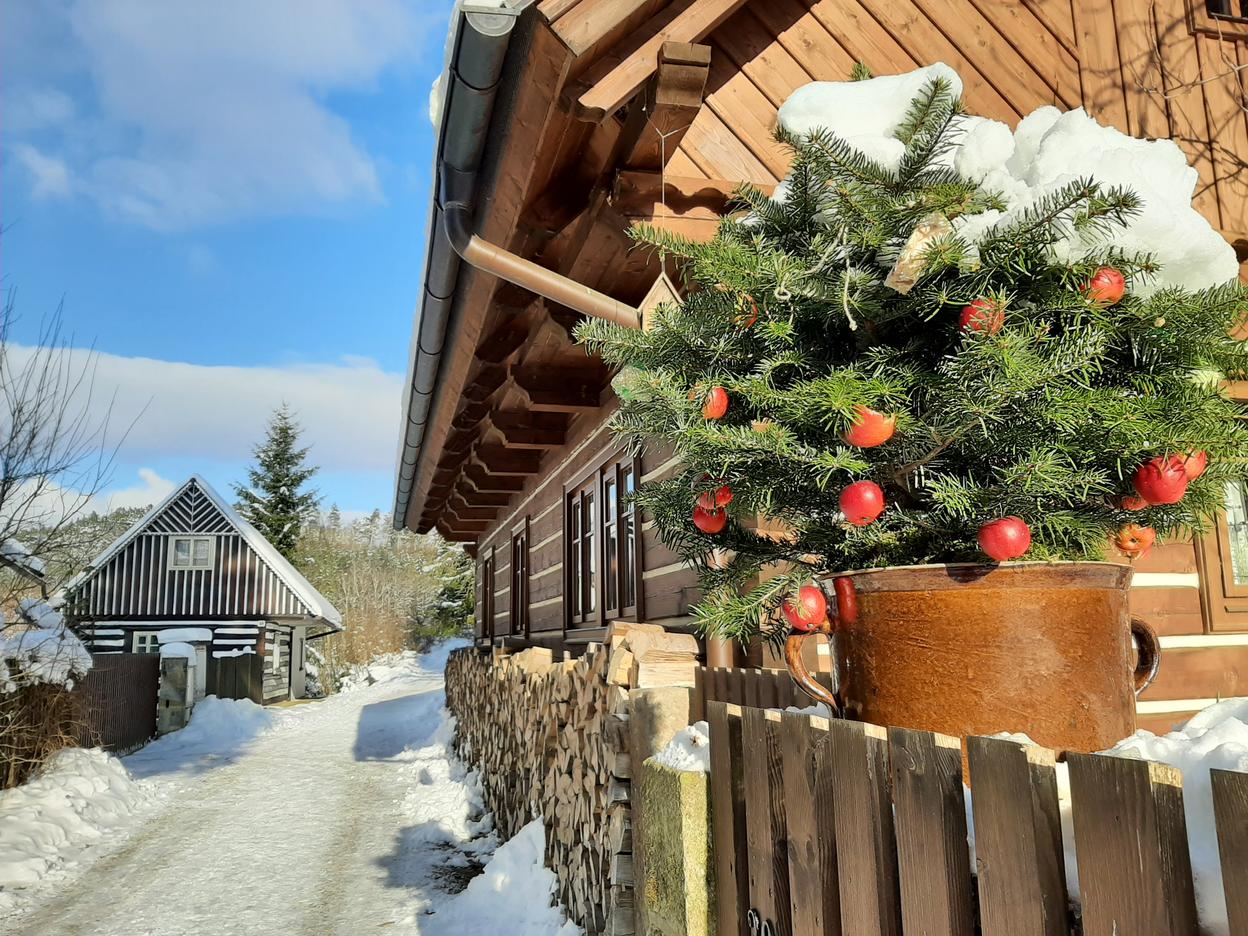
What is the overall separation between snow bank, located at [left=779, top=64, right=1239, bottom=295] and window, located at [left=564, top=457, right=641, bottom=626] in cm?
378

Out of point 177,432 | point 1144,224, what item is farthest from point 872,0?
point 177,432

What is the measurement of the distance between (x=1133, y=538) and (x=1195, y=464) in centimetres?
25

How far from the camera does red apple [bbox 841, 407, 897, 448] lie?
5.77ft

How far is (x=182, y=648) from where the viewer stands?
733 inches

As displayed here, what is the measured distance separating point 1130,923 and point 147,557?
2791 cm

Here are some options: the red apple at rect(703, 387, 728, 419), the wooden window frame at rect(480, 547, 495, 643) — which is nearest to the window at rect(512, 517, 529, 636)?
the wooden window frame at rect(480, 547, 495, 643)

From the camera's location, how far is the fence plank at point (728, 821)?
213cm

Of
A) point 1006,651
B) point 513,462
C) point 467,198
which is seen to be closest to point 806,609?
point 1006,651

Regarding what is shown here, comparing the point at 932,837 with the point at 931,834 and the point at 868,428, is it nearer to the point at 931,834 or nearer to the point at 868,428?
the point at 931,834

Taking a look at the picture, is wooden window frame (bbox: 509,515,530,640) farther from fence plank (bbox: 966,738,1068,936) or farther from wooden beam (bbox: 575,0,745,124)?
fence plank (bbox: 966,738,1068,936)

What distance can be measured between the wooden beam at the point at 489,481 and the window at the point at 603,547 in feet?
8.29

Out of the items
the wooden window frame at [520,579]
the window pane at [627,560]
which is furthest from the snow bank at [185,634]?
the window pane at [627,560]

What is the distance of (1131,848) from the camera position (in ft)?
3.64

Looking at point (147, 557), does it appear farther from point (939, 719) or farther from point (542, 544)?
point (939, 719)
